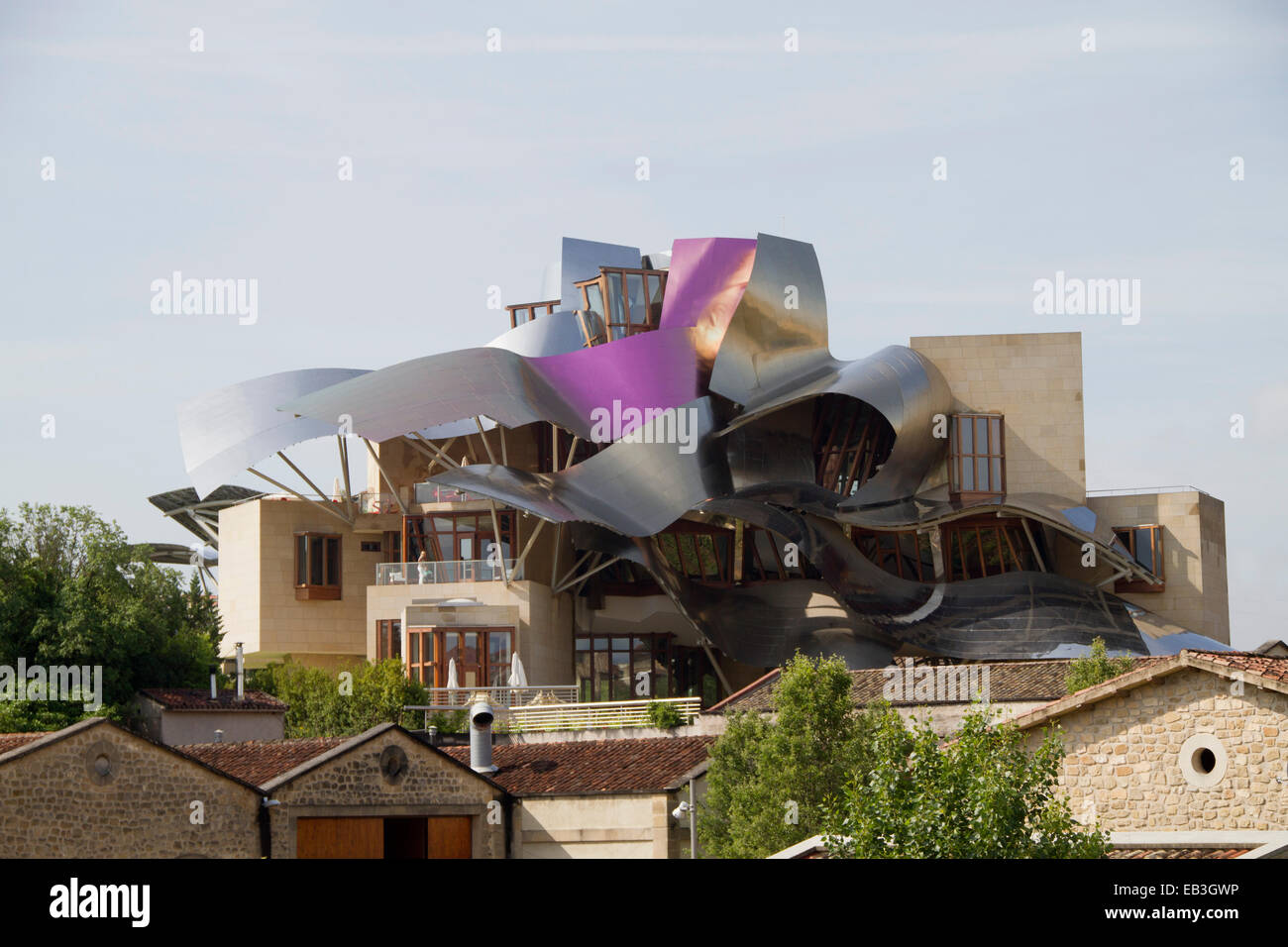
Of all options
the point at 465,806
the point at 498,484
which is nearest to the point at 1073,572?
the point at 498,484

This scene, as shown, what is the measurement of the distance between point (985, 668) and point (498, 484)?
18443 millimetres

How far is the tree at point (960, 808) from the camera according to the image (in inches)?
723

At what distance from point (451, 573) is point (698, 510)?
884 cm

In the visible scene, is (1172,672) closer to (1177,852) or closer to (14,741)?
(1177,852)

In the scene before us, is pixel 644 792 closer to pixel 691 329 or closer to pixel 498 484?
pixel 498 484

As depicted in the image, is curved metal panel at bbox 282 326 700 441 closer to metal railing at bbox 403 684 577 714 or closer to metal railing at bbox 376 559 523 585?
metal railing at bbox 376 559 523 585

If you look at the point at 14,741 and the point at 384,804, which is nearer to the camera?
the point at 384,804

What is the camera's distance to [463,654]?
2298 inches

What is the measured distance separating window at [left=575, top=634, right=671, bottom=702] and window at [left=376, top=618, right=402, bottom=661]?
659 cm

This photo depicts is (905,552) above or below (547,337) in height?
below

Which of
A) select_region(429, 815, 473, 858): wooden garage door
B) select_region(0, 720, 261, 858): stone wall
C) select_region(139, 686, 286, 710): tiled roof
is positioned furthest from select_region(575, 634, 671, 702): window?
select_region(0, 720, 261, 858): stone wall

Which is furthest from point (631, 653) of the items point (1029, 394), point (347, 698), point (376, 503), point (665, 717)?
point (665, 717)

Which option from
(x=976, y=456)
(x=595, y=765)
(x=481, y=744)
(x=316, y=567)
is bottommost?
(x=595, y=765)
